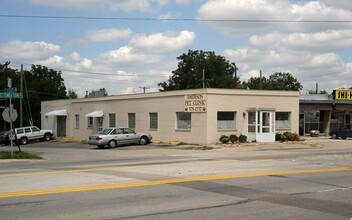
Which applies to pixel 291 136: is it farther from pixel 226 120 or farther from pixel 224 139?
pixel 224 139

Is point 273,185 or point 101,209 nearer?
point 101,209

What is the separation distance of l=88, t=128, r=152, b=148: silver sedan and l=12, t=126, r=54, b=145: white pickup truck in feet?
49.2

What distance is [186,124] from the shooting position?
110ft

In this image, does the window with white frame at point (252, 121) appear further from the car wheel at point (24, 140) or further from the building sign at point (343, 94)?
the car wheel at point (24, 140)

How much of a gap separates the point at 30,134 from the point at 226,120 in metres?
23.1

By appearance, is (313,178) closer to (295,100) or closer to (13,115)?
(13,115)

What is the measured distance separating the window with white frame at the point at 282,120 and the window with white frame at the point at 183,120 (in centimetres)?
695

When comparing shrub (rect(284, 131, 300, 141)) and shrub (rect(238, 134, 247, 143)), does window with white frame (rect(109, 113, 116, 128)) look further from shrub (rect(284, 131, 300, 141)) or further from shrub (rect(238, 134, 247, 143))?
shrub (rect(284, 131, 300, 141))

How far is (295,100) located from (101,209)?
2929 cm

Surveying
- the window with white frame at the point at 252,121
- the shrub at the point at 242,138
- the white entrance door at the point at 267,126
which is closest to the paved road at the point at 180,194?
the shrub at the point at 242,138

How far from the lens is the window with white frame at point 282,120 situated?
1380 inches

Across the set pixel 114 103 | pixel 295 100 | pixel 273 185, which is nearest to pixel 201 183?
pixel 273 185

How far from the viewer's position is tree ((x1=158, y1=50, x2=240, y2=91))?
82.6 meters

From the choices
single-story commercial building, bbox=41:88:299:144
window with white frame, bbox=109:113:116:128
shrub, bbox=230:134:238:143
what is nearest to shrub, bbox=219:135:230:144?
shrub, bbox=230:134:238:143
